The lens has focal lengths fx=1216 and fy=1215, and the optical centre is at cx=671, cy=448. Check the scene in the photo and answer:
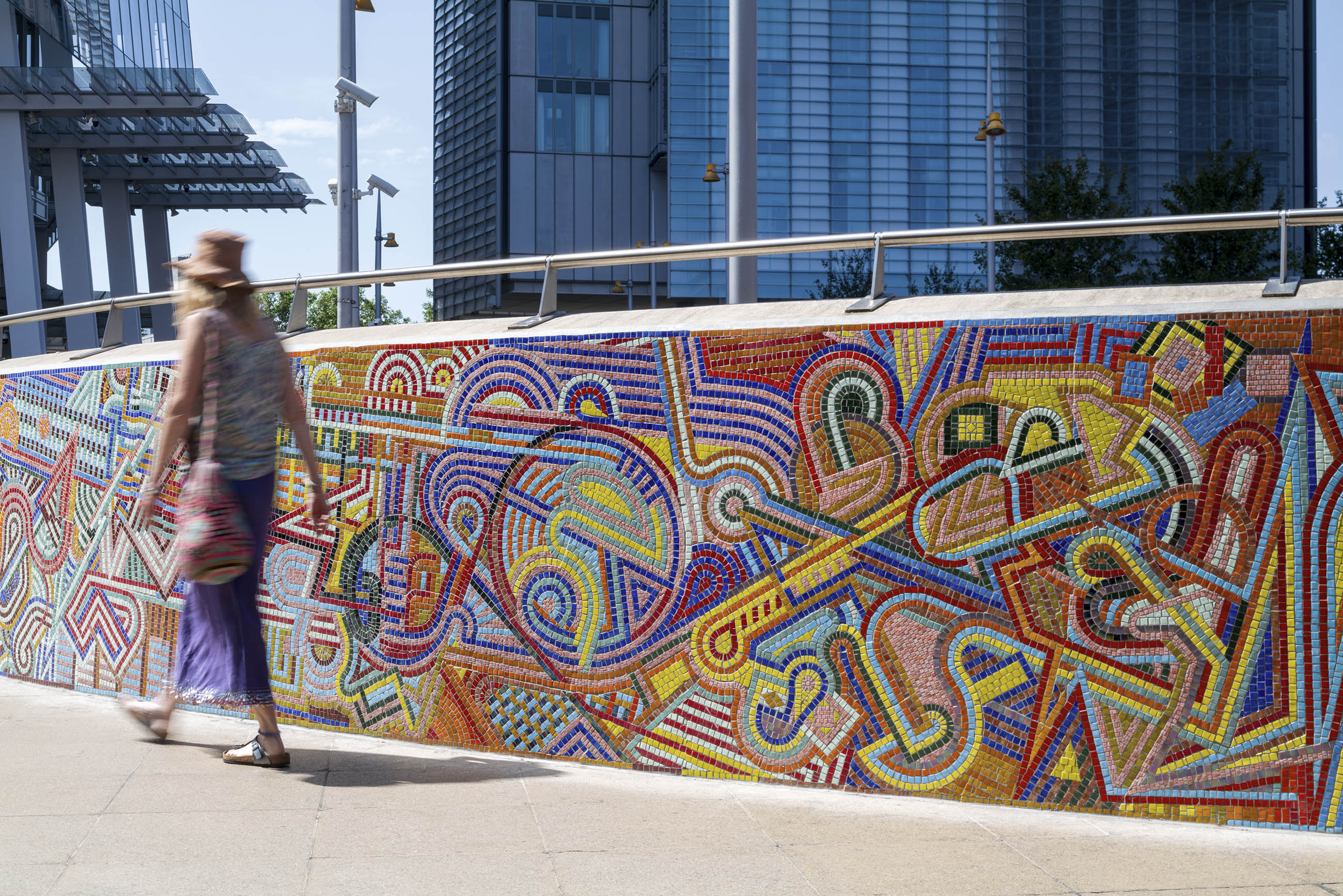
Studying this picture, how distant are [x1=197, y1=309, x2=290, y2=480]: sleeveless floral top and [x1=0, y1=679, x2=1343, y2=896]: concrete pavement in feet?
3.95

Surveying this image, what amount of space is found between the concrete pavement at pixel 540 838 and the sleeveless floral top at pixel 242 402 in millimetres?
1204

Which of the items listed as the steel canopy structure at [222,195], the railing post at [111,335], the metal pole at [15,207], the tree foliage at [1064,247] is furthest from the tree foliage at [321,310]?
the railing post at [111,335]

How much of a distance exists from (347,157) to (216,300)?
1138 centimetres

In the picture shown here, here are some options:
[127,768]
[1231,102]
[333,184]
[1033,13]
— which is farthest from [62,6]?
[1231,102]

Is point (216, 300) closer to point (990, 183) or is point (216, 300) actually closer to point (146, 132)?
point (990, 183)

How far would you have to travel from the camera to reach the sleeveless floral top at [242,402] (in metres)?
4.50

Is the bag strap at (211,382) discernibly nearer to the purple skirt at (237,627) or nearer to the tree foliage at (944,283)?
the purple skirt at (237,627)

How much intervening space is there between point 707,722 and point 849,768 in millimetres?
575

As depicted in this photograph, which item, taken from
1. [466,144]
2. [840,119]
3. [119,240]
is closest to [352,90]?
[119,240]

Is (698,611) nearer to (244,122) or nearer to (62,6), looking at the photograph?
(244,122)

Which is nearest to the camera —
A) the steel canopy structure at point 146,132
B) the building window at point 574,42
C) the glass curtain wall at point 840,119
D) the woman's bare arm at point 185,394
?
the woman's bare arm at point 185,394

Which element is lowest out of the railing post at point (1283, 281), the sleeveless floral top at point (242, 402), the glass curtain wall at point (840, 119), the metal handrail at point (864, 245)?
the sleeveless floral top at point (242, 402)

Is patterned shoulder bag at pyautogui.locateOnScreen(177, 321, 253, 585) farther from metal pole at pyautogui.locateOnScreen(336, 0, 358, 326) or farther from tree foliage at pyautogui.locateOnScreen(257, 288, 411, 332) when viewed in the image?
tree foliage at pyautogui.locateOnScreen(257, 288, 411, 332)

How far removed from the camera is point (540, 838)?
3.93 meters
